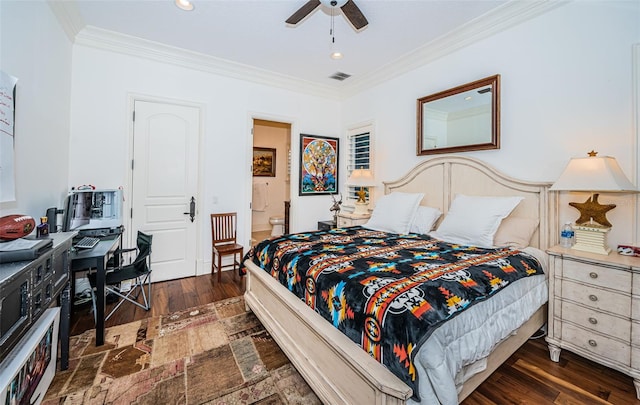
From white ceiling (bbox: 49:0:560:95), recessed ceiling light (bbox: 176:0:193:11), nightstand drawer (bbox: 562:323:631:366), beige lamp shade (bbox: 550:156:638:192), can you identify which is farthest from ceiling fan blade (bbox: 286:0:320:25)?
nightstand drawer (bbox: 562:323:631:366)

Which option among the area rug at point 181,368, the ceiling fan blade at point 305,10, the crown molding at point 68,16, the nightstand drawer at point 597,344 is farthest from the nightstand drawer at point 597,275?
the crown molding at point 68,16

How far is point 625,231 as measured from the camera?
6.86 feet

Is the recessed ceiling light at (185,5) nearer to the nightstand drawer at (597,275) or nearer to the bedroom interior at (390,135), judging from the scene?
the bedroom interior at (390,135)

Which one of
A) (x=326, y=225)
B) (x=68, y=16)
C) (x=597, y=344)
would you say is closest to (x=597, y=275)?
(x=597, y=344)

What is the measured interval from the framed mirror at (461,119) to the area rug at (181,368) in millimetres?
2817

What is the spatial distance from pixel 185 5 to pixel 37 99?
1.50 meters

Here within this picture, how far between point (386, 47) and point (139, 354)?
395cm

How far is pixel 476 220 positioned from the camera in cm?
→ 251

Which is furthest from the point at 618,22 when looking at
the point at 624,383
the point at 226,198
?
the point at 226,198

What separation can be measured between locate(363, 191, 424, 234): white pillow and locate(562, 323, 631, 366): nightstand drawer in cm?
146

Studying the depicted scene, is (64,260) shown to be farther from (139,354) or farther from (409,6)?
(409,6)

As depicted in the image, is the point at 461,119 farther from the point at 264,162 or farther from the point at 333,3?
the point at 264,162

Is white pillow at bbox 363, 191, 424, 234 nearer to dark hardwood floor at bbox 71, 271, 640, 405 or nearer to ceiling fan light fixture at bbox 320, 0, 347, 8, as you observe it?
dark hardwood floor at bbox 71, 271, 640, 405

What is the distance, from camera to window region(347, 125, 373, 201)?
4496mm
